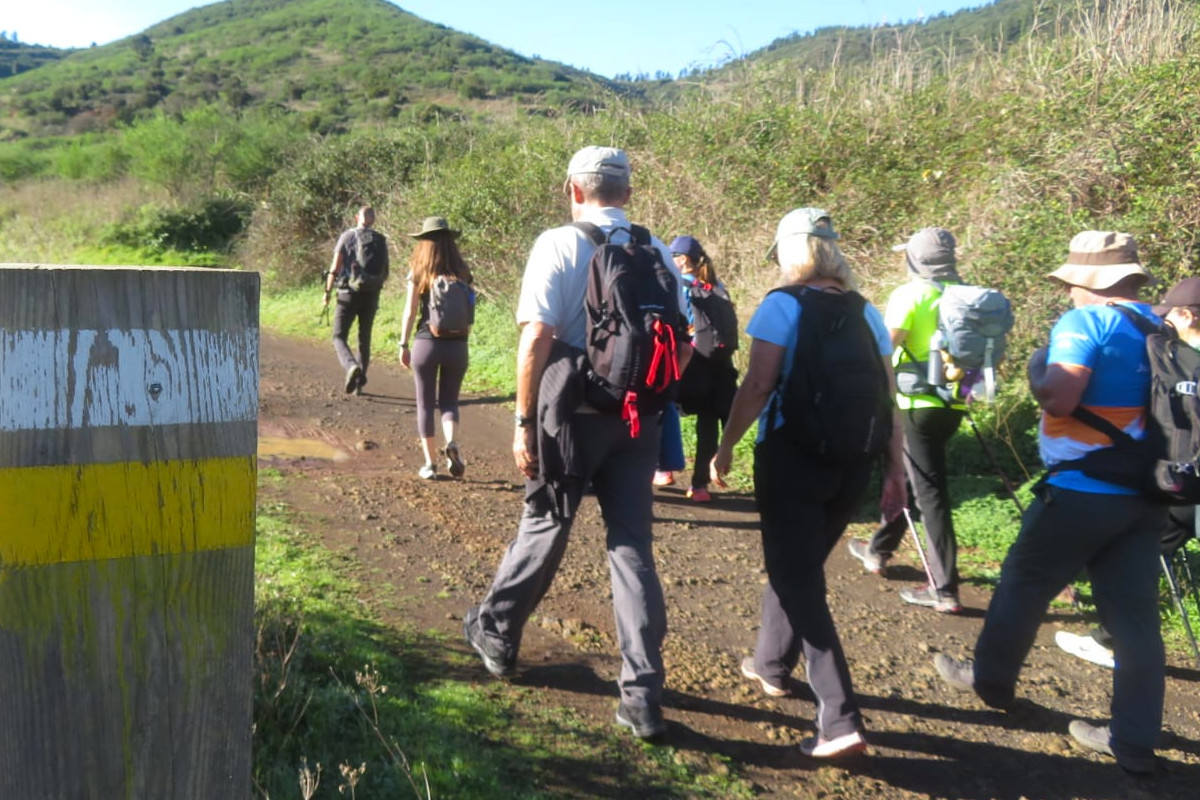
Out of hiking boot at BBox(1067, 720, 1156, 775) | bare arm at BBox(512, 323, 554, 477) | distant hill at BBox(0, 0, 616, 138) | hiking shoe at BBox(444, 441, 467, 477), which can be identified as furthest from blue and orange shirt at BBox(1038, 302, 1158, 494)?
distant hill at BBox(0, 0, 616, 138)

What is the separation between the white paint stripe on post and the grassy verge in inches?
53.4

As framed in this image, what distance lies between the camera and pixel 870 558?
5.86 metres

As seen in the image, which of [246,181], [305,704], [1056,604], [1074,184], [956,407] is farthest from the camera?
[246,181]

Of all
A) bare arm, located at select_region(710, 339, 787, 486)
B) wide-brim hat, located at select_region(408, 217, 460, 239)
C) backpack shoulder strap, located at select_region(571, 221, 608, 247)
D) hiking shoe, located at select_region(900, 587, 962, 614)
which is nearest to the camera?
bare arm, located at select_region(710, 339, 787, 486)

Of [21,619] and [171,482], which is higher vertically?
[171,482]

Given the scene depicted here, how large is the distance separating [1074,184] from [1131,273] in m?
5.75

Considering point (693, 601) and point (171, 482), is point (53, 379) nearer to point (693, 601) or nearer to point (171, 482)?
point (171, 482)

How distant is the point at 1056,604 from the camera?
18.2 ft

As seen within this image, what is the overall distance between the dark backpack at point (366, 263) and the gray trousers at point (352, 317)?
11cm

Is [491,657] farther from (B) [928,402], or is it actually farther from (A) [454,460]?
(A) [454,460]

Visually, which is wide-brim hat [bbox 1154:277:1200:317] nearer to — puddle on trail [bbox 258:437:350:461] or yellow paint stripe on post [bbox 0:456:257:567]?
yellow paint stripe on post [bbox 0:456:257:567]

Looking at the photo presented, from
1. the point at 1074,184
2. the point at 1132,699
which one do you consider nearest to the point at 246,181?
the point at 1074,184

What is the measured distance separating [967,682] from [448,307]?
13.4 feet

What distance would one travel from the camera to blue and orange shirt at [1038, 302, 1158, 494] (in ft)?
12.1
